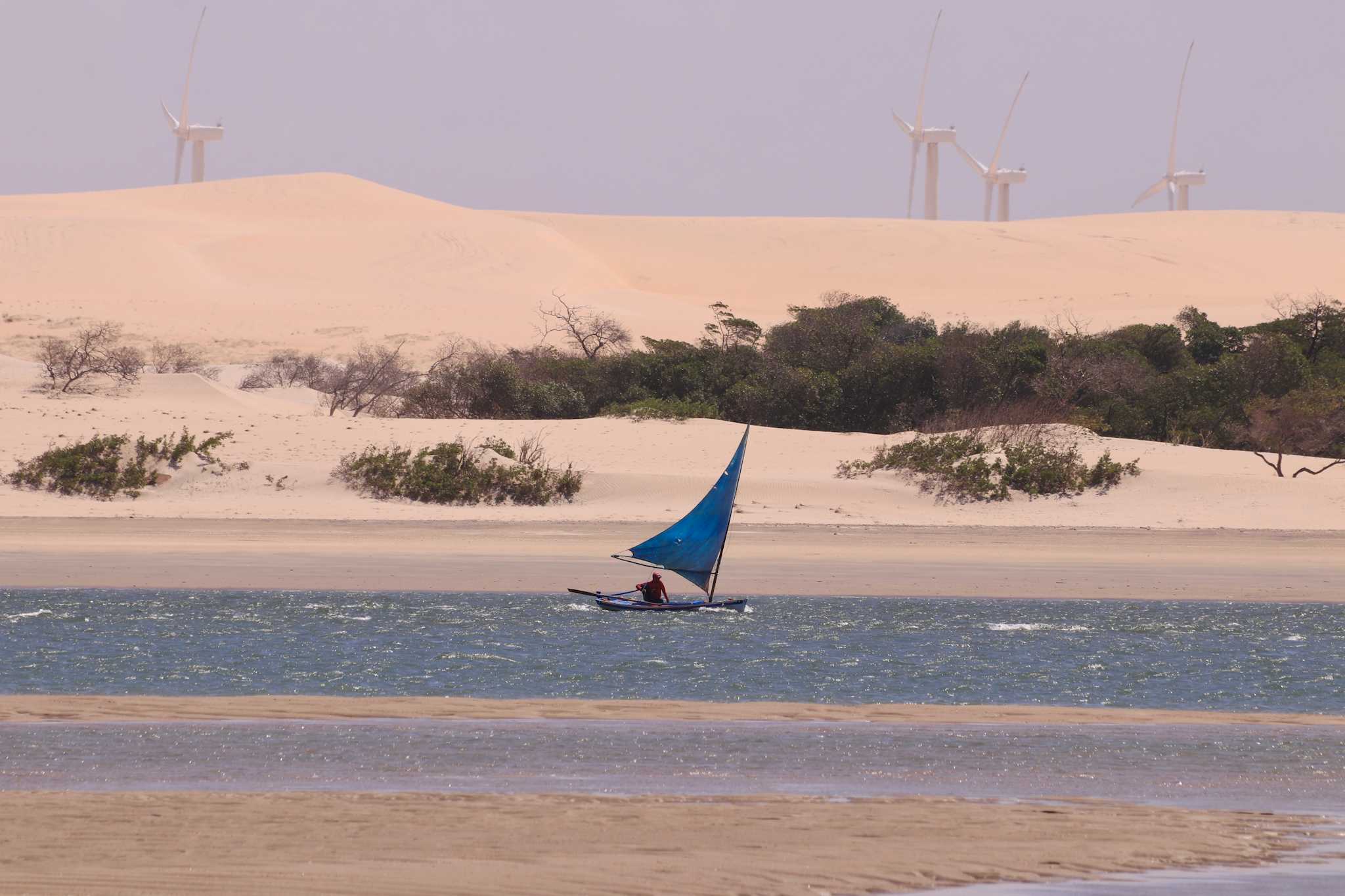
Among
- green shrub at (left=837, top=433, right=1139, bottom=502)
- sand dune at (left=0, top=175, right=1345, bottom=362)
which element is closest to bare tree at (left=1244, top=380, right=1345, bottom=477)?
green shrub at (left=837, top=433, right=1139, bottom=502)

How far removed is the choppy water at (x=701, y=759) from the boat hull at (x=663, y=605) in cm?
693

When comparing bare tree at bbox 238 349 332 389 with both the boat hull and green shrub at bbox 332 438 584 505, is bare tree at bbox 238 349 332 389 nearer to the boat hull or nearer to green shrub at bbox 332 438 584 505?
green shrub at bbox 332 438 584 505

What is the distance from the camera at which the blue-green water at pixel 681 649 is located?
1489cm

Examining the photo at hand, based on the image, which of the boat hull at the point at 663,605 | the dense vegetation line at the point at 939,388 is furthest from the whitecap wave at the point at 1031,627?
the dense vegetation line at the point at 939,388

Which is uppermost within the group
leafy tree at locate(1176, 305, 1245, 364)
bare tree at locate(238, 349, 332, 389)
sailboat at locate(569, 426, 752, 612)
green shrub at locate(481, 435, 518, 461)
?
leafy tree at locate(1176, 305, 1245, 364)

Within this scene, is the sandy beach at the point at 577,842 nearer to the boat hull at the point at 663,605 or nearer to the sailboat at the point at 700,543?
the boat hull at the point at 663,605

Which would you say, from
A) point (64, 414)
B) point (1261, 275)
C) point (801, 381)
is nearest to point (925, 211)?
point (1261, 275)

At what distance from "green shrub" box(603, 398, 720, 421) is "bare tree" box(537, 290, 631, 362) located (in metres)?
8.48

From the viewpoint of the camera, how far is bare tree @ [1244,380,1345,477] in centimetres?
3444

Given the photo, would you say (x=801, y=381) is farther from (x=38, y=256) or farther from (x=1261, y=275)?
(x=1261, y=275)

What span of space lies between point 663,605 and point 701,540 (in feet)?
4.26

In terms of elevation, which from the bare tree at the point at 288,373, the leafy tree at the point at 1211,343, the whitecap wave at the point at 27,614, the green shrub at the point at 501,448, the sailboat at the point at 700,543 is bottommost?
the whitecap wave at the point at 27,614

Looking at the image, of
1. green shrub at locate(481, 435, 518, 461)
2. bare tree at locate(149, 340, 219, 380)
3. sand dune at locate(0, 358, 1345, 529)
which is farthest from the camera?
bare tree at locate(149, 340, 219, 380)

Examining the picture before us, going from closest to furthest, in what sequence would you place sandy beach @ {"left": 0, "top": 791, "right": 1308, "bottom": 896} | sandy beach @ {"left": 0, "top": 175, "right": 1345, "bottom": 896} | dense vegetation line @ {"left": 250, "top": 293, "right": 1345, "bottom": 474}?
sandy beach @ {"left": 0, "top": 791, "right": 1308, "bottom": 896}, sandy beach @ {"left": 0, "top": 175, "right": 1345, "bottom": 896}, dense vegetation line @ {"left": 250, "top": 293, "right": 1345, "bottom": 474}
